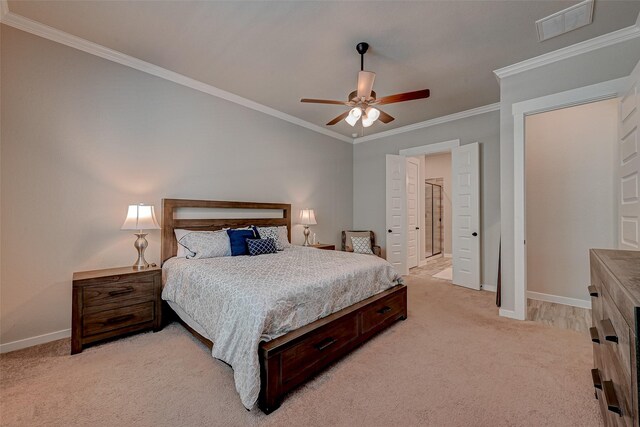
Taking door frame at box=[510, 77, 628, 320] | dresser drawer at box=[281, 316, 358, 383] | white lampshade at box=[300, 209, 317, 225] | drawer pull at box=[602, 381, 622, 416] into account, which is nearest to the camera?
drawer pull at box=[602, 381, 622, 416]

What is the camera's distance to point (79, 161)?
2650mm

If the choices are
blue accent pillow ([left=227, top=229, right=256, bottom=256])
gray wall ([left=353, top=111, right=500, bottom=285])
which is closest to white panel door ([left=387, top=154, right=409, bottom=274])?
gray wall ([left=353, top=111, right=500, bottom=285])

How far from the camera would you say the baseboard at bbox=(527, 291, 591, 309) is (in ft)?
11.2

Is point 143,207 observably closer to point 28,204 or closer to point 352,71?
point 28,204

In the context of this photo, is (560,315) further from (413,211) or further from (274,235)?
(274,235)

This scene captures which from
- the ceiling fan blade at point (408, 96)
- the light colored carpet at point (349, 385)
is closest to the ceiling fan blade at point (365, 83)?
the ceiling fan blade at point (408, 96)

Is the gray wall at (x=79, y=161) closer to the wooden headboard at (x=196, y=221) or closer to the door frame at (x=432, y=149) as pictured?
the wooden headboard at (x=196, y=221)

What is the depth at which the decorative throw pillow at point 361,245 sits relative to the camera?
523 cm

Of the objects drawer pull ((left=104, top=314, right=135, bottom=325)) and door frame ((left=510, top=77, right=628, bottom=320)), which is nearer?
drawer pull ((left=104, top=314, right=135, bottom=325))

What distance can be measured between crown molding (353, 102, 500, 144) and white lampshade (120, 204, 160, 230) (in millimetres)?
4341

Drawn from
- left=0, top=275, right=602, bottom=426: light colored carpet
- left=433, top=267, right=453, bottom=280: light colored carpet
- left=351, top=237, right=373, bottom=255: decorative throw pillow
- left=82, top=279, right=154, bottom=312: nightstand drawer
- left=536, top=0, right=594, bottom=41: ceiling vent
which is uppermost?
left=536, top=0, right=594, bottom=41: ceiling vent

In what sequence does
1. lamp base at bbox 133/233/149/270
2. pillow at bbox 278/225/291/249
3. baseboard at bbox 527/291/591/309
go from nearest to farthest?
lamp base at bbox 133/233/149/270
baseboard at bbox 527/291/591/309
pillow at bbox 278/225/291/249

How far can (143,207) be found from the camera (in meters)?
2.73

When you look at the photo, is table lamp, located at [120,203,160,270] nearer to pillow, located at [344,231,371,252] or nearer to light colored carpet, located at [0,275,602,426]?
light colored carpet, located at [0,275,602,426]
